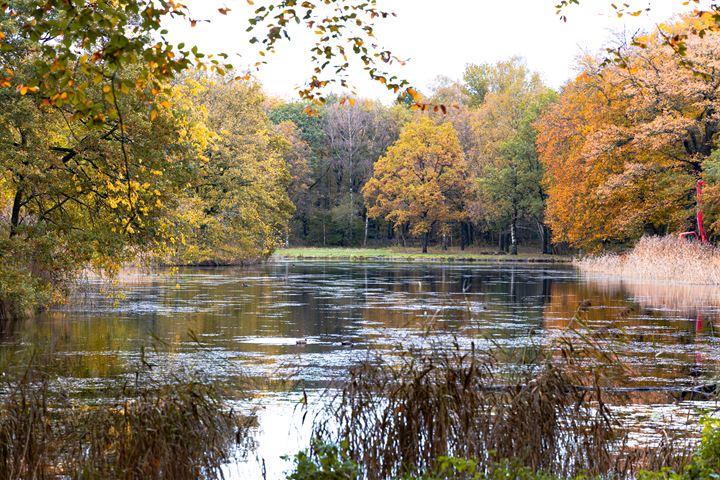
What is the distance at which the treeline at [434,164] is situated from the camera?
2923 inches

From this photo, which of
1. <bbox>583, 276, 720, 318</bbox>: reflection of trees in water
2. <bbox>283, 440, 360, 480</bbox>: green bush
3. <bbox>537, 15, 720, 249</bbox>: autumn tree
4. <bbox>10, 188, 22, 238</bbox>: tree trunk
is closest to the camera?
<bbox>283, 440, 360, 480</bbox>: green bush

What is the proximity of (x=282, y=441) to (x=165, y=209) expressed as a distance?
447 inches

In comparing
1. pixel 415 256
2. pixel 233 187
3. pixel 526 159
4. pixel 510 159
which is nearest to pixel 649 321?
pixel 233 187

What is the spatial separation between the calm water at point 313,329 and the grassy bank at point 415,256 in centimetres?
3125

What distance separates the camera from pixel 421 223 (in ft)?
262

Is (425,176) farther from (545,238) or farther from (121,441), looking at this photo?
(121,441)

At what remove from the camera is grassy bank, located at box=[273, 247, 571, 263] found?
2796 inches

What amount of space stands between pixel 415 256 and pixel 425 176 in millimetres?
8716

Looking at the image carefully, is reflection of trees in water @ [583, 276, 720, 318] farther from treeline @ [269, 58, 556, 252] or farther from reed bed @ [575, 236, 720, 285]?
treeline @ [269, 58, 556, 252]

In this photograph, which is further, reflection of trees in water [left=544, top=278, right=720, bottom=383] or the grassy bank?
the grassy bank

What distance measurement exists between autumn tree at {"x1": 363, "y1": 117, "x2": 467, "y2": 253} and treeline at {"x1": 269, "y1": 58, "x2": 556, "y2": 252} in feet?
0.33

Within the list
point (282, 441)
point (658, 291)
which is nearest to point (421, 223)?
point (658, 291)

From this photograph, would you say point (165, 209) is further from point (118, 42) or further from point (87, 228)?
point (118, 42)

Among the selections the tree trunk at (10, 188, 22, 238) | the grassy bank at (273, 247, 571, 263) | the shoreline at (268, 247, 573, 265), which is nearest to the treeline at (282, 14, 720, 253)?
the grassy bank at (273, 247, 571, 263)
